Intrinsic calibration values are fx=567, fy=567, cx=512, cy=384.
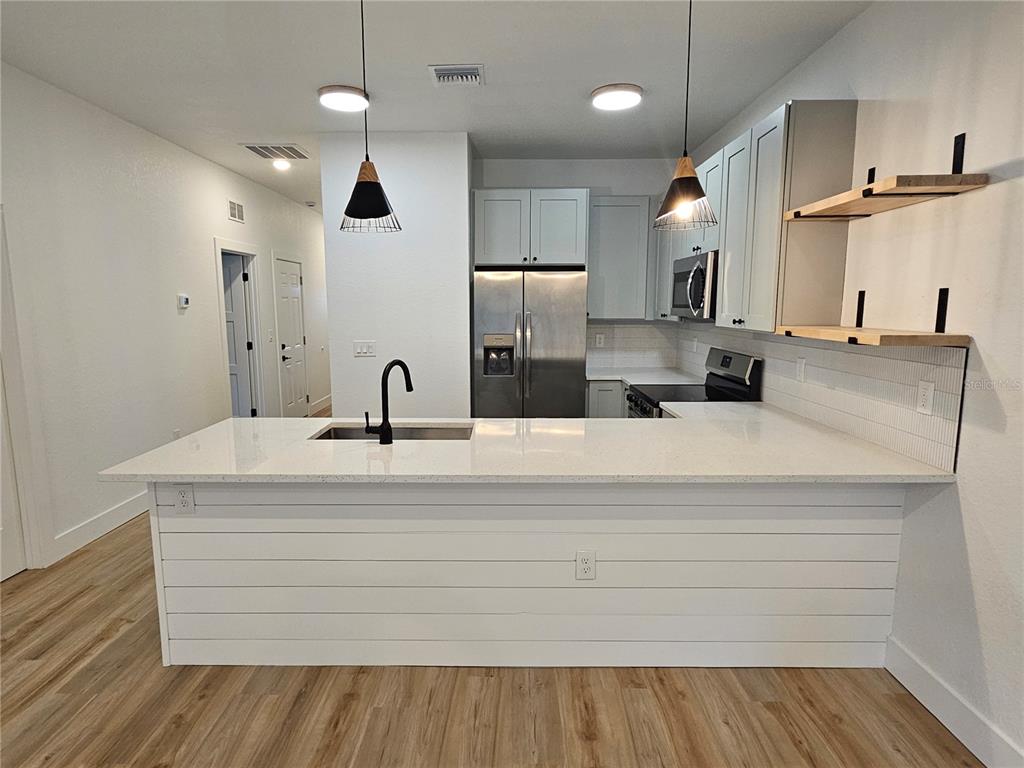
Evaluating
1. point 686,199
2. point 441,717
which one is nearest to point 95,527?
point 441,717

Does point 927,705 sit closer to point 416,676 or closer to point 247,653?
point 416,676

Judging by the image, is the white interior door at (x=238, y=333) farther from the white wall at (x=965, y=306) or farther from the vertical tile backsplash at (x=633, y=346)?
the white wall at (x=965, y=306)

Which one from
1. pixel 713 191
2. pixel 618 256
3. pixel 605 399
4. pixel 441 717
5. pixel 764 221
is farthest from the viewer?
pixel 618 256

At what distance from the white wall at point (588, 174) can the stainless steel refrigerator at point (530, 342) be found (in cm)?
104

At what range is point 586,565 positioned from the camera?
2.23m

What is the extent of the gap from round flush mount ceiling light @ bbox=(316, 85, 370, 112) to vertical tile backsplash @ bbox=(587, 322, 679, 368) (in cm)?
265

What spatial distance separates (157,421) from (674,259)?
403cm

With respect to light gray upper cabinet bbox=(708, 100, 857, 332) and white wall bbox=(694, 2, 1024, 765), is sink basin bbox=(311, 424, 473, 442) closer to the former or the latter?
light gray upper cabinet bbox=(708, 100, 857, 332)

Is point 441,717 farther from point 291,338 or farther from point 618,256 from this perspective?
point 291,338

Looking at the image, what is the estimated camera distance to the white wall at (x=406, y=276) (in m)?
4.17

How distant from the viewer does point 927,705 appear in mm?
2039

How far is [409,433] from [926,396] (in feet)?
7.05

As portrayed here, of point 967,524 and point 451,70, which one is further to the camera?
point 451,70

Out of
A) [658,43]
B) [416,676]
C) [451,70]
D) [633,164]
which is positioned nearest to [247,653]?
[416,676]
